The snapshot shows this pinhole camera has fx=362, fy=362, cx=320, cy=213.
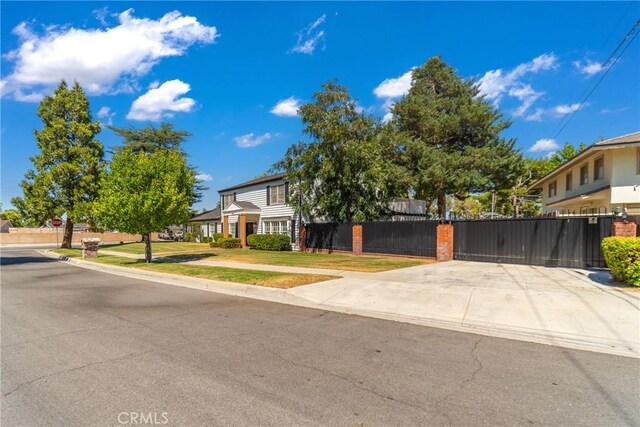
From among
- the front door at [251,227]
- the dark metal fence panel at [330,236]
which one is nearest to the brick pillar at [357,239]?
the dark metal fence panel at [330,236]

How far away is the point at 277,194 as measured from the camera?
94.6ft

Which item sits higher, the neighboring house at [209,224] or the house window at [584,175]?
the house window at [584,175]

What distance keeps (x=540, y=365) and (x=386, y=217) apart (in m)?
19.5

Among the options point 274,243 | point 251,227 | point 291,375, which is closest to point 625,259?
point 291,375

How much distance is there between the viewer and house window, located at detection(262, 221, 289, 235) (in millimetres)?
28280

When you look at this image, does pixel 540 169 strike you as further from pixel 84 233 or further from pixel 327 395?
pixel 84 233

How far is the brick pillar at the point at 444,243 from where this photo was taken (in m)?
16.9

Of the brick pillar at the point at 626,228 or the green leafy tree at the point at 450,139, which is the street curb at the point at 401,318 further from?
the green leafy tree at the point at 450,139

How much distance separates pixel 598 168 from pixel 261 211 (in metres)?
22.9

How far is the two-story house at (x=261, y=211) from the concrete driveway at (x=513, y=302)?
16.4 m

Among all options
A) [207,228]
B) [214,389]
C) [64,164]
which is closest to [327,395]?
[214,389]

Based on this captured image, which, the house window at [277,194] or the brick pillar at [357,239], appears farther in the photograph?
the house window at [277,194]

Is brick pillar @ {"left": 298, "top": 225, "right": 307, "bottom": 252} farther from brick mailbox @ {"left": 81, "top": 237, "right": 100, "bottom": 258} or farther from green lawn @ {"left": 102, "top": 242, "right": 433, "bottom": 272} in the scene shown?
brick mailbox @ {"left": 81, "top": 237, "right": 100, "bottom": 258}

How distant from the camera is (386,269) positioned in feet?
45.3
